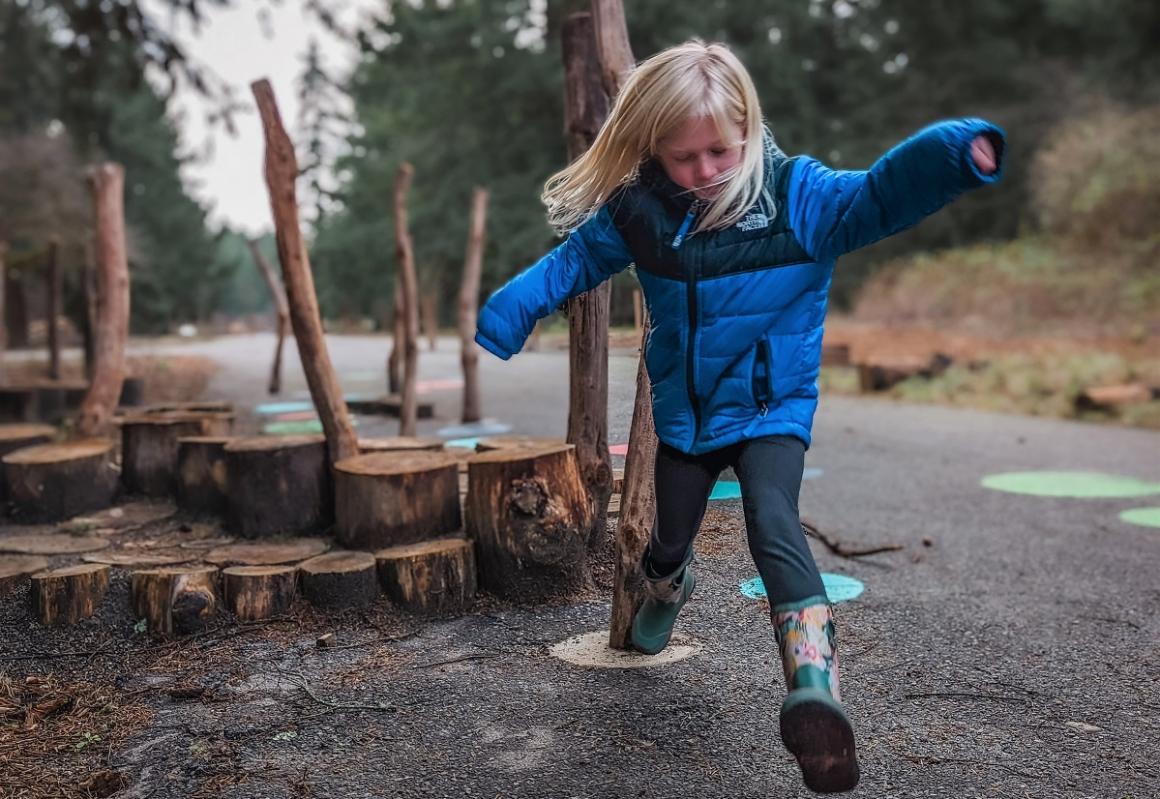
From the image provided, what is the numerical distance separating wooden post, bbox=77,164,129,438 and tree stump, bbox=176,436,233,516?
1.68m

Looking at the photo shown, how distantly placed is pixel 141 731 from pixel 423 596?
3.36 ft

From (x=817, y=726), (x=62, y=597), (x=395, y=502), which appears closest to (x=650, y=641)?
(x=817, y=726)

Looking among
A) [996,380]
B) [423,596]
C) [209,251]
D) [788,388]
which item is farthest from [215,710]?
[209,251]

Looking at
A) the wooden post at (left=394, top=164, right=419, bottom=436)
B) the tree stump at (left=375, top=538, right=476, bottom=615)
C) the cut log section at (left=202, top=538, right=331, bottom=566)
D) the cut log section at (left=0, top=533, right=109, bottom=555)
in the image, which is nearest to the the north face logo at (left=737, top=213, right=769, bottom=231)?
the tree stump at (left=375, top=538, right=476, bottom=615)

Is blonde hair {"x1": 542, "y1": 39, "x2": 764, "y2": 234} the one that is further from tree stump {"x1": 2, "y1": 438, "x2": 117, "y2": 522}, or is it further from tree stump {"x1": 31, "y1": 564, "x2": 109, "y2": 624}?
tree stump {"x1": 2, "y1": 438, "x2": 117, "y2": 522}

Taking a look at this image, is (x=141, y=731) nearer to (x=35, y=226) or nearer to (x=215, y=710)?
(x=215, y=710)

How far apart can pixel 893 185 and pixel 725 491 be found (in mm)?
1068

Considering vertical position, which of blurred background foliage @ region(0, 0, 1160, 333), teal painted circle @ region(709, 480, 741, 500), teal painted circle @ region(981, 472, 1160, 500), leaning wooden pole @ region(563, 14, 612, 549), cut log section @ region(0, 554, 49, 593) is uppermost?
blurred background foliage @ region(0, 0, 1160, 333)

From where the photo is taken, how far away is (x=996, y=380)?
1069cm

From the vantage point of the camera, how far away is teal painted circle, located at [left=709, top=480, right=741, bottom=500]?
284 centimetres

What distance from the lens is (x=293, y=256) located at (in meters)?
4.51

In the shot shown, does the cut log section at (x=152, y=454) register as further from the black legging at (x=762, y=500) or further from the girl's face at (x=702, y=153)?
the girl's face at (x=702, y=153)

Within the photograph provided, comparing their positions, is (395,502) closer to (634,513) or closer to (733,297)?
(634,513)

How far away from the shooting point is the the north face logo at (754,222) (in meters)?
2.28
